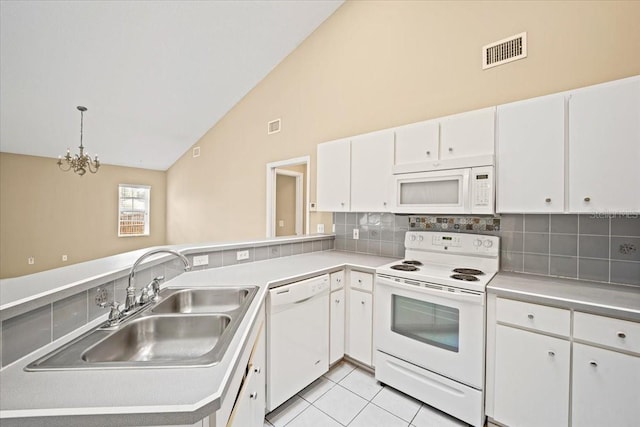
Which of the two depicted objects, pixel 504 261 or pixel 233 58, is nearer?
pixel 504 261

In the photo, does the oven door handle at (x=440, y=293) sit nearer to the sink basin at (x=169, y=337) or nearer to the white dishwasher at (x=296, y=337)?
the white dishwasher at (x=296, y=337)

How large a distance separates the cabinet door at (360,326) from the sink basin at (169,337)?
1329 mm

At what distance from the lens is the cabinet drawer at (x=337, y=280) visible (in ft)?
7.39

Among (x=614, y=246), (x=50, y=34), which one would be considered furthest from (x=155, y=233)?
(x=614, y=246)

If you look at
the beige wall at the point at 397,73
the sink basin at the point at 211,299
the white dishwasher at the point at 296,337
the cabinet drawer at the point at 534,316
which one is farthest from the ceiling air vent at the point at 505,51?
the sink basin at the point at 211,299

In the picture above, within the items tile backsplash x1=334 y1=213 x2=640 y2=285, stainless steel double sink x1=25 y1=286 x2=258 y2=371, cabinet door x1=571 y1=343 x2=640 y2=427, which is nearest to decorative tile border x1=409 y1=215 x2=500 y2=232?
tile backsplash x1=334 y1=213 x2=640 y2=285

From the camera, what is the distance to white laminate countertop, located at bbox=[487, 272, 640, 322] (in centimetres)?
137

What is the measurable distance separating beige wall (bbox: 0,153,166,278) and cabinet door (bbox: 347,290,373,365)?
6742mm

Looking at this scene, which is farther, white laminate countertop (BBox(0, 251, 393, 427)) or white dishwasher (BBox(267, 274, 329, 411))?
white dishwasher (BBox(267, 274, 329, 411))

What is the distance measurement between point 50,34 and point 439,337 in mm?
5002

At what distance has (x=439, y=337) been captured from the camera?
1.88 m

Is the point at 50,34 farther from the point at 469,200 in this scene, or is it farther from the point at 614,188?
the point at 614,188

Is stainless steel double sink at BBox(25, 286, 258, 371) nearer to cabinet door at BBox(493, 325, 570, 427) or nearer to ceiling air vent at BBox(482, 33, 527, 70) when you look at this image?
cabinet door at BBox(493, 325, 570, 427)

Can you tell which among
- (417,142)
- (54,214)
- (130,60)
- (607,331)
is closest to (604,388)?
(607,331)
